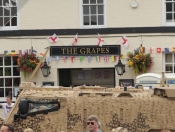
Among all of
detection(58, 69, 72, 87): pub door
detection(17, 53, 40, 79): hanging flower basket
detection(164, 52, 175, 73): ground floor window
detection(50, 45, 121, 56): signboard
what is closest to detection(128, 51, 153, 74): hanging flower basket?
detection(50, 45, 121, 56): signboard

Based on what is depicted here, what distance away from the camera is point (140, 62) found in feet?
57.1

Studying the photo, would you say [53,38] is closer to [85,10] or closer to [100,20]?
[85,10]

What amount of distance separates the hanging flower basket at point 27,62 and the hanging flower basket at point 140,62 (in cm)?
328

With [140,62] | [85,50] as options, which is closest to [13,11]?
[85,50]

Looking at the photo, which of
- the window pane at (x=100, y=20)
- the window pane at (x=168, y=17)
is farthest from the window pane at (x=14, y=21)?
the window pane at (x=168, y=17)

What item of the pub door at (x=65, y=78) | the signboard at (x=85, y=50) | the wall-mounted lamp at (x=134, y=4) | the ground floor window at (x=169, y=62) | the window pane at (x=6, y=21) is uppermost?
the wall-mounted lamp at (x=134, y=4)

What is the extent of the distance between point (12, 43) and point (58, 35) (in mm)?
1653

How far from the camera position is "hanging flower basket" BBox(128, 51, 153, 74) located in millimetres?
17406

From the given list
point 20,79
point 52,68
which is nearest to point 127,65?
point 52,68

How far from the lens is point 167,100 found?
28.9 ft

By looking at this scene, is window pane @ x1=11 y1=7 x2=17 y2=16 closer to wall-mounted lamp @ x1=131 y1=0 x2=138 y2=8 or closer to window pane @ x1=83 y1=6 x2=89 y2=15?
window pane @ x1=83 y1=6 x2=89 y2=15

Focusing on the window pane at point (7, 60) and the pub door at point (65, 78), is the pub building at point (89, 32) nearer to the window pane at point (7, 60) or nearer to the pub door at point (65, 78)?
the window pane at point (7, 60)

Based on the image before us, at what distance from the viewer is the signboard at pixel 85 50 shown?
17.9 meters

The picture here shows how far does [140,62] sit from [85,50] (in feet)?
6.46
